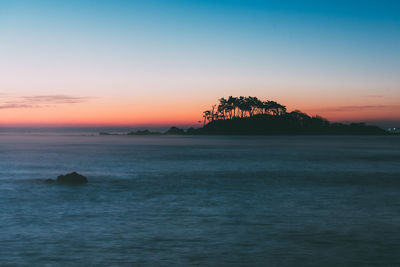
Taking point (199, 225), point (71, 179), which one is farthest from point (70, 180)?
point (199, 225)

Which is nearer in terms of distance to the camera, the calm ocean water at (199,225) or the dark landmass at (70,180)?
the calm ocean water at (199,225)

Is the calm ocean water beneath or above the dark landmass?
beneath

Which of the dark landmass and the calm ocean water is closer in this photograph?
the calm ocean water

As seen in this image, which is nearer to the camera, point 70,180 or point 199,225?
point 199,225

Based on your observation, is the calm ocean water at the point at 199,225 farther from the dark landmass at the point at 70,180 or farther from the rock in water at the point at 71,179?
the rock in water at the point at 71,179

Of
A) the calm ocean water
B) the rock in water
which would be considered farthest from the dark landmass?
the calm ocean water

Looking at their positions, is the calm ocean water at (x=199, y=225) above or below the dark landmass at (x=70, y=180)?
below

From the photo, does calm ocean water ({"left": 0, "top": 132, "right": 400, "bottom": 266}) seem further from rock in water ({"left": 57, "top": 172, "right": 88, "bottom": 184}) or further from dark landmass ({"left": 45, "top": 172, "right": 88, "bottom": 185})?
rock in water ({"left": 57, "top": 172, "right": 88, "bottom": 184})

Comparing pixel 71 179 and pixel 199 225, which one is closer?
pixel 199 225

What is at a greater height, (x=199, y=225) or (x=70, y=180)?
(x=70, y=180)

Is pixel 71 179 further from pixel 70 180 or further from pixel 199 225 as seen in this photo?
pixel 199 225

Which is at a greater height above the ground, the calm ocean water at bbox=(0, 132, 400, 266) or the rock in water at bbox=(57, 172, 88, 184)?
the rock in water at bbox=(57, 172, 88, 184)

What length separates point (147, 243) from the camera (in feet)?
44.9

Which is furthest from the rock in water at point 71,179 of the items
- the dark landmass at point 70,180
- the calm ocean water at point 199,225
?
the calm ocean water at point 199,225
